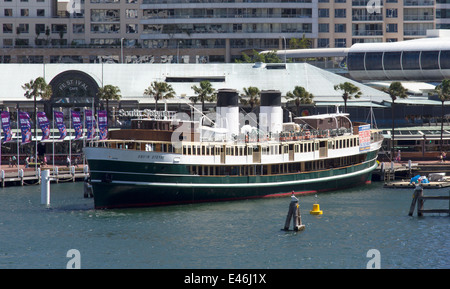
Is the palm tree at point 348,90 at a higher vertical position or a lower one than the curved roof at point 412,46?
lower

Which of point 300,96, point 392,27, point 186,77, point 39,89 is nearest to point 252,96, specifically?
point 300,96

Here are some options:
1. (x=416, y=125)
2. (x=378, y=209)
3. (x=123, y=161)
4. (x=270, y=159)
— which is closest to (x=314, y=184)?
(x=270, y=159)

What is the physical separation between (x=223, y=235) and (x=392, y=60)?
76.8 meters

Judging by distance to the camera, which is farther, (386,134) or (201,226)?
(386,134)

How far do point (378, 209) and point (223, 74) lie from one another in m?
61.9

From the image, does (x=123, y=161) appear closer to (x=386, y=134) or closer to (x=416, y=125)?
(x=386, y=134)

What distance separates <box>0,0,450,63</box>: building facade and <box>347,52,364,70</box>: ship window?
27.3 meters

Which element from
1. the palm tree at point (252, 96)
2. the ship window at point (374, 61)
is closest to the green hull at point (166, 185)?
the palm tree at point (252, 96)

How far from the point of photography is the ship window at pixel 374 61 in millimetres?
142500

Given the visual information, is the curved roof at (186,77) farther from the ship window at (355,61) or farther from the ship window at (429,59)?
the ship window at (429,59)

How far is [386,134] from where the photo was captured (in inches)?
4845

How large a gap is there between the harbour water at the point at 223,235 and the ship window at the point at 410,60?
52930 mm

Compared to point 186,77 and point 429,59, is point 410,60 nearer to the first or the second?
point 429,59

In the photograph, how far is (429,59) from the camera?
138000mm
